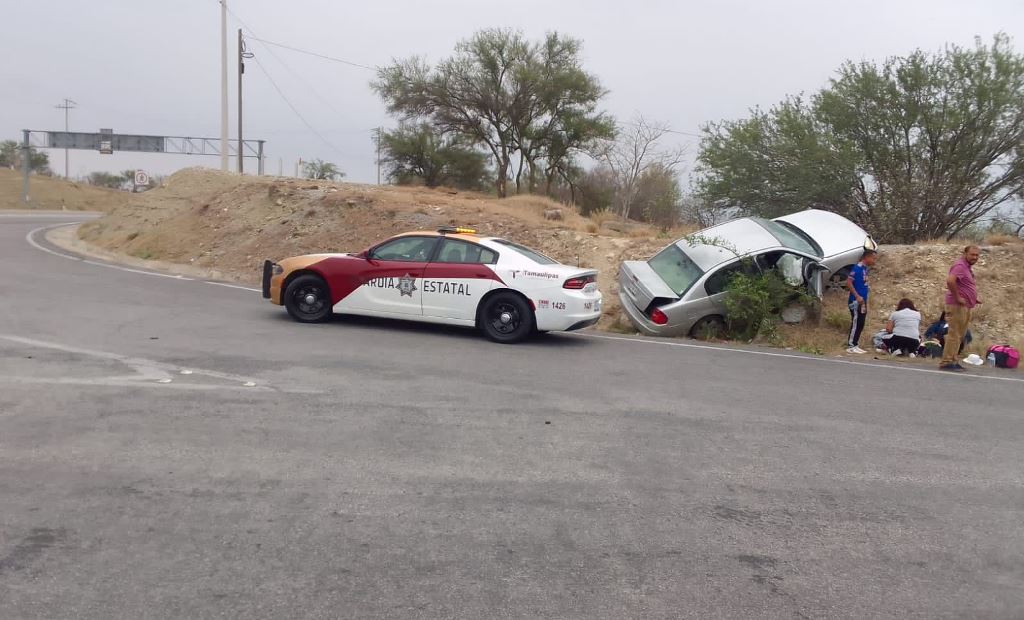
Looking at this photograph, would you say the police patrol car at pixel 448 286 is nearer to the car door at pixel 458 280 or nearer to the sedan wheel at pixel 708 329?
the car door at pixel 458 280

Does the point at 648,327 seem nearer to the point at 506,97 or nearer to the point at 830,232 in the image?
the point at 830,232

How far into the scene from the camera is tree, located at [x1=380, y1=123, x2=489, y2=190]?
132 feet

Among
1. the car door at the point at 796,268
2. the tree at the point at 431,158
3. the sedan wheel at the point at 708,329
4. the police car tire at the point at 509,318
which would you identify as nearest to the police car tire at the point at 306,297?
the police car tire at the point at 509,318

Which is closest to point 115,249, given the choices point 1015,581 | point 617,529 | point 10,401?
point 10,401

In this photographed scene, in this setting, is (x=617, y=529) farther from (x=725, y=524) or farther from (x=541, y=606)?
(x=541, y=606)

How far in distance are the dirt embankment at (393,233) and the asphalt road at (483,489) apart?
5.18 metres

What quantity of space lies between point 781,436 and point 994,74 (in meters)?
17.1

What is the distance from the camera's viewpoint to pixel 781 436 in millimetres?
7000

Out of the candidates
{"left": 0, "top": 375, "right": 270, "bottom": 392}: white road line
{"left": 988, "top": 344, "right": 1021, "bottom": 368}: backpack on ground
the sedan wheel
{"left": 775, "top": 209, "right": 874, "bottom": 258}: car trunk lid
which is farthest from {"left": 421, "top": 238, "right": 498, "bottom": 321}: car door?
{"left": 988, "top": 344, "right": 1021, "bottom": 368}: backpack on ground

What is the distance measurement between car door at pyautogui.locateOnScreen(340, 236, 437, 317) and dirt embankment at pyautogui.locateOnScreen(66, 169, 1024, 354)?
4137 millimetres

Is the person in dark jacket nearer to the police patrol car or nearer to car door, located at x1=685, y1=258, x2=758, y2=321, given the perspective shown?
car door, located at x1=685, y1=258, x2=758, y2=321

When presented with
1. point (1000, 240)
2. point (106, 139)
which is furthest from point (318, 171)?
point (1000, 240)

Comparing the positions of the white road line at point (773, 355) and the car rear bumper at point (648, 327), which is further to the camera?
the car rear bumper at point (648, 327)

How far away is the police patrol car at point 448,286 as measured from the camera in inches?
440
